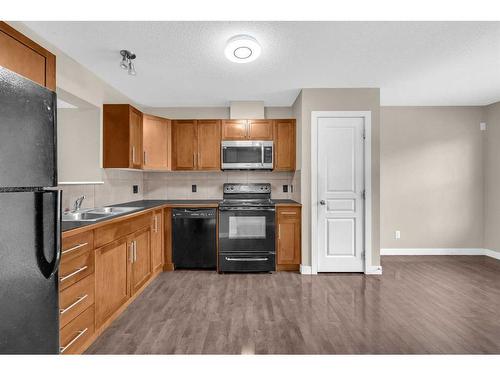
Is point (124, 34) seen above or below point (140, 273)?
above

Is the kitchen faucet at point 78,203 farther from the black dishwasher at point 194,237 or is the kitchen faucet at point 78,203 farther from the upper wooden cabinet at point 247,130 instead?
the upper wooden cabinet at point 247,130

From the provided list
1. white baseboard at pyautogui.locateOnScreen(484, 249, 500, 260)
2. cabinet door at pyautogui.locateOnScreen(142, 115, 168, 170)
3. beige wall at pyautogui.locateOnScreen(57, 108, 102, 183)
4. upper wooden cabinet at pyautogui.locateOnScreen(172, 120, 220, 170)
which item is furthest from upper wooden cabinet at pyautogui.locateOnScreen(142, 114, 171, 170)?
white baseboard at pyautogui.locateOnScreen(484, 249, 500, 260)

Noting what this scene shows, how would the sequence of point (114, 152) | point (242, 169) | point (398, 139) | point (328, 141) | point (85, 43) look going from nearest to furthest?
point (85, 43), point (114, 152), point (328, 141), point (242, 169), point (398, 139)

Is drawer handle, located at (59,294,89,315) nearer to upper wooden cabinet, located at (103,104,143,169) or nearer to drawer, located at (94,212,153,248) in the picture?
drawer, located at (94,212,153,248)

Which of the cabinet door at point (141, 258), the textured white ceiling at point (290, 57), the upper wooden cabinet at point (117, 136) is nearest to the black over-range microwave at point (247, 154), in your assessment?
the textured white ceiling at point (290, 57)

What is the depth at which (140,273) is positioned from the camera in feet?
9.12

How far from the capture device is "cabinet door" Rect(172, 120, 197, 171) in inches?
154

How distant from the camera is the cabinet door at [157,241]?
10.4 feet

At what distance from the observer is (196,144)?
3.91 m

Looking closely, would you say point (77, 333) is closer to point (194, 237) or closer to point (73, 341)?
point (73, 341)

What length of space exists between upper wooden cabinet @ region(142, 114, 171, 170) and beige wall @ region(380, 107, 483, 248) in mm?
3320
